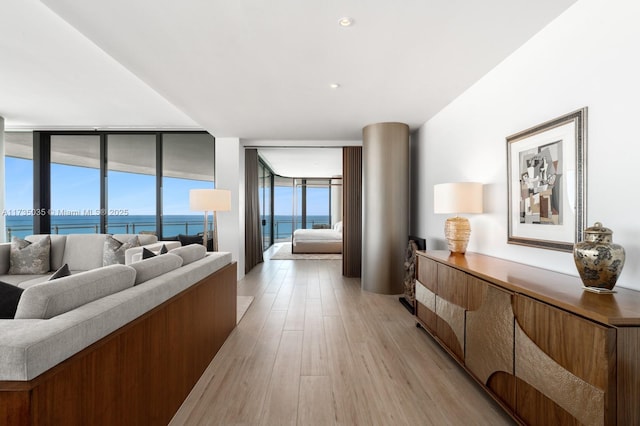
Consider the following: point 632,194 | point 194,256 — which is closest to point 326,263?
point 194,256

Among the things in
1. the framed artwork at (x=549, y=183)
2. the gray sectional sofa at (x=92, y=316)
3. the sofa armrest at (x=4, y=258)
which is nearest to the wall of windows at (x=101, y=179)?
the sofa armrest at (x=4, y=258)

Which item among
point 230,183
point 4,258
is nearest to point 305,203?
point 230,183

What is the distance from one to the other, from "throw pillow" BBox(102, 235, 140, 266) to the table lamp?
3522 millimetres

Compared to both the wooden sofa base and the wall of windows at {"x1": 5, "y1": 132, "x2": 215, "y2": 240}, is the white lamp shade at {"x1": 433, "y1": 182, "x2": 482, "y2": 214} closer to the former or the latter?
the wooden sofa base

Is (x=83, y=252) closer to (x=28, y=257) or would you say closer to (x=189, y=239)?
(x=28, y=257)

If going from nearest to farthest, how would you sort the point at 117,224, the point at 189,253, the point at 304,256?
1. the point at 189,253
2. the point at 117,224
3. the point at 304,256

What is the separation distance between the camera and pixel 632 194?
152 cm

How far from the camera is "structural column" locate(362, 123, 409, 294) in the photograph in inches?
171

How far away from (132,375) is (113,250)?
274 centimetres

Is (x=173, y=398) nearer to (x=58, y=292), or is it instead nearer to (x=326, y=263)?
(x=58, y=292)

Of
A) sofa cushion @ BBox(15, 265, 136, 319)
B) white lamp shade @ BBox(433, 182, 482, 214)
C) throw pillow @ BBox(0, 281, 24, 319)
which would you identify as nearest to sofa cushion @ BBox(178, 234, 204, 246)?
sofa cushion @ BBox(15, 265, 136, 319)

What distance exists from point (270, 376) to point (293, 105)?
9.37ft

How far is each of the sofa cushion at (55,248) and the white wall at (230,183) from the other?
2.13 m

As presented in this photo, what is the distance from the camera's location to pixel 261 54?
247 cm
